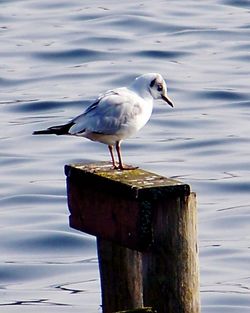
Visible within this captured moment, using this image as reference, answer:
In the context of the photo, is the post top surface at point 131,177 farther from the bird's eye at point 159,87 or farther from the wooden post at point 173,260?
the bird's eye at point 159,87

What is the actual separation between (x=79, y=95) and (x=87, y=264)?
6.20 meters

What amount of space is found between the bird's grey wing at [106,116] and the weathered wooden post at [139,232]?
483 millimetres

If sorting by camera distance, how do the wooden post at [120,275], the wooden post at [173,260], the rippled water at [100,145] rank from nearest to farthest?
the wooden post at [173,260]
the wooden post at [120,275]
the rippled water at [100,145]

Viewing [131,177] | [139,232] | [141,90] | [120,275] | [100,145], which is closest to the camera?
[139,232]

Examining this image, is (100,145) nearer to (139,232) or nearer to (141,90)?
(141,90)

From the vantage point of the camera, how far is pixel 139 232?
6250mm

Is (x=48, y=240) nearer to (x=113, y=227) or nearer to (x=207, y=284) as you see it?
(x=207, y=284)

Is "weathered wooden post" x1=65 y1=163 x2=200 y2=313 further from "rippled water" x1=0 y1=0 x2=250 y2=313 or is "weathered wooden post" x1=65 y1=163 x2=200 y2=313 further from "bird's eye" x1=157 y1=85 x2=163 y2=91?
"rippled water" x1=0 y1=0 x2=250 y2=313

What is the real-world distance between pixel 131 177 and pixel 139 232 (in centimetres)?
31

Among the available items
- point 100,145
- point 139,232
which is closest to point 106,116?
point 139,232

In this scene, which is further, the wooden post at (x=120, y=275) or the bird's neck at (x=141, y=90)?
the bird's neck at (x=141, y=90)

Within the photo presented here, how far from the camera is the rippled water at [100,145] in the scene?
9.86 meters

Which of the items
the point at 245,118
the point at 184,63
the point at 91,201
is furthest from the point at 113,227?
the point at 184,63

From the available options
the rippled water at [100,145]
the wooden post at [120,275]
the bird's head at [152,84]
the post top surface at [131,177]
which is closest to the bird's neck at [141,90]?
the bird's head at [152,84]
